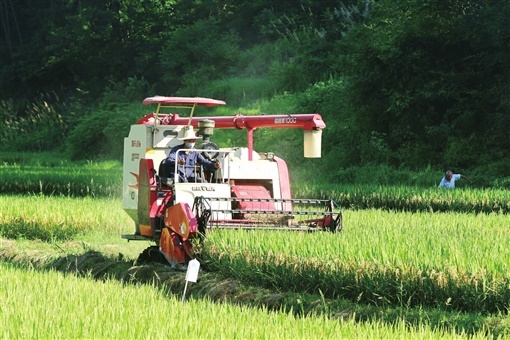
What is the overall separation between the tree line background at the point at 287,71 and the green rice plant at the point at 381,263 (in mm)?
14190

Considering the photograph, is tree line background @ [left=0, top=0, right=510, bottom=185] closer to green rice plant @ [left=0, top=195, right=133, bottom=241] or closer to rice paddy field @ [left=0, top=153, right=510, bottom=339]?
green rice plant @ [left=0, top=195, right=133, bottom=241]

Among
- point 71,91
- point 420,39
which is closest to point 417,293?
point 420,39

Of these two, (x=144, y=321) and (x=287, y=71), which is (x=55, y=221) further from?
(x=287, y=71)

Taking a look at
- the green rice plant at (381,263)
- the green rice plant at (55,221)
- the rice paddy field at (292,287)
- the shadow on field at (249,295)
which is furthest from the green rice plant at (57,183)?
the green rice plant at (381,263)

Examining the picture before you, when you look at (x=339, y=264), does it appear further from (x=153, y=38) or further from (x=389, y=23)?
(x=153, y=38)

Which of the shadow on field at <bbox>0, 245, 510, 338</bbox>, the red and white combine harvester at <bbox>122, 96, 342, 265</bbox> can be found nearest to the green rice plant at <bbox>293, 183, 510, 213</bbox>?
the red and white combine harvester at <bbox>122, 96, 342, 265</bbox>

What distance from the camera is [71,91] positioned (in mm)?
50656

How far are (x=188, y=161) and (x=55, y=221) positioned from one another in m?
4.89

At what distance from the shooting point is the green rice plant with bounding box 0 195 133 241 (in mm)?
17422

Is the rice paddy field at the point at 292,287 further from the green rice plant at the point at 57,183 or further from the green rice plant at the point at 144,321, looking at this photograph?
the green rice plant at the point at 57,183

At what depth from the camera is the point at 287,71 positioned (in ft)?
117

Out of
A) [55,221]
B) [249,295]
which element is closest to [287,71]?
[55,221]

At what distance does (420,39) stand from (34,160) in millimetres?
16641

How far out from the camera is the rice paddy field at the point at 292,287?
7.75 metres
